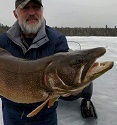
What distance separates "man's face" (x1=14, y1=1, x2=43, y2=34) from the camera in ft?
8.21

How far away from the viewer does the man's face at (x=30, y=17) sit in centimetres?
250

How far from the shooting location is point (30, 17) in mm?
2521

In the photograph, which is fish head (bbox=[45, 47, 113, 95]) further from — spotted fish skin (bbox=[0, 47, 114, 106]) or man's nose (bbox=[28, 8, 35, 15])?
man's nose (bbox=[28, 8, 35, 15])

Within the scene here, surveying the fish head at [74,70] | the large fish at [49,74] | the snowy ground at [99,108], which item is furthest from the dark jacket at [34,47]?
the snowy ground at [99,108]

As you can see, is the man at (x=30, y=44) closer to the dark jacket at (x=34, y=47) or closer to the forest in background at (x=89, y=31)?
the dark jacket at (x=34, y=47)

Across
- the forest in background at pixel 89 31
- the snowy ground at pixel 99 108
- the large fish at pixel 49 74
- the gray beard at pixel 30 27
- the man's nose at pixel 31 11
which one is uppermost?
the man's nose at pixel 31 11

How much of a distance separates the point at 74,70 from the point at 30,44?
2.38 ft

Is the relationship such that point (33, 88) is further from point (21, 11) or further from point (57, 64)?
point (21, 11)

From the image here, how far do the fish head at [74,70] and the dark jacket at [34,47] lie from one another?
1.30ft

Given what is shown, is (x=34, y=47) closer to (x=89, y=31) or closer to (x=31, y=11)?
(x=31, y=11)

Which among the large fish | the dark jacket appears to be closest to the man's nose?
the dark jacket

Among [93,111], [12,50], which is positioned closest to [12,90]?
[12,50]

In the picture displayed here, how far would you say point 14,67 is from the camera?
2.32 meters

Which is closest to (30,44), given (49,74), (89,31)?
(49,74)
